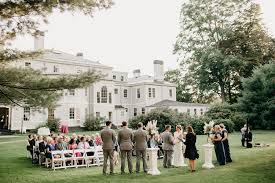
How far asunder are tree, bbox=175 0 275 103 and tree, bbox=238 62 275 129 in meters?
6.86

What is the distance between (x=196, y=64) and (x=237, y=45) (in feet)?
19.8

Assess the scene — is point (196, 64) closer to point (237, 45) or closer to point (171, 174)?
point (237, 45)

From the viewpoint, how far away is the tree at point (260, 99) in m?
35.3

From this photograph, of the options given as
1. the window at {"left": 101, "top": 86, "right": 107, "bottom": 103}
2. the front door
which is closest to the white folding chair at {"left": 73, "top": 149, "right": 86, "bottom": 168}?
the front door

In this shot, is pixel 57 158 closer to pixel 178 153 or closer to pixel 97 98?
pixel 178 153

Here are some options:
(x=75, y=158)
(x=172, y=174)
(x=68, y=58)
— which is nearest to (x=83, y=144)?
(x=75, y=158)

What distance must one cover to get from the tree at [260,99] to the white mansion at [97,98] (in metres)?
13.6

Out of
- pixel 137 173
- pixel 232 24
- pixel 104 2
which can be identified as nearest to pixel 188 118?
pixel 232 24

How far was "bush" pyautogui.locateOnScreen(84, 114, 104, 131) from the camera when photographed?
42.0 metres

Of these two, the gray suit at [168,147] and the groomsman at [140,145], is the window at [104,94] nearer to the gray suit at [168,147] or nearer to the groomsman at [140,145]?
the gray suit at [168,147]

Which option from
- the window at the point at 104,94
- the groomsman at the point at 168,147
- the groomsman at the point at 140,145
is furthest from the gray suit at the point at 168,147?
the window at the point at 104,94

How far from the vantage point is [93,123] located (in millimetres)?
42000

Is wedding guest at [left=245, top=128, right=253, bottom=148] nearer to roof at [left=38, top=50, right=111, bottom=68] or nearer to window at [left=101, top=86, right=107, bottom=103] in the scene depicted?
window at [left=101, top=86, right=107, bottom=103]

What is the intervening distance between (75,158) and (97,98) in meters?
31.4
